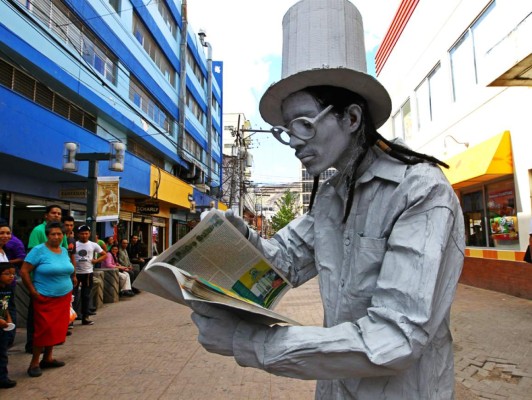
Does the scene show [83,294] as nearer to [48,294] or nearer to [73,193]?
[48,294]

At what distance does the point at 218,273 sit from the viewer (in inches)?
46.7

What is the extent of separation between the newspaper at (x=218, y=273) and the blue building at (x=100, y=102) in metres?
6.04

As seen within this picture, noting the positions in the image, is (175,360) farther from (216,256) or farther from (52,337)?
(216,256)

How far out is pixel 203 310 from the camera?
0.90 metres

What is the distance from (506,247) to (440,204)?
891cm

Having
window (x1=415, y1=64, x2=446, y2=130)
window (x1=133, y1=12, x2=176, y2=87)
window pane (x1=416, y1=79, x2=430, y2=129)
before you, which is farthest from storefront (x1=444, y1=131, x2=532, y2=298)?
window (x1=133, y1=12, x2=176, y2=87)

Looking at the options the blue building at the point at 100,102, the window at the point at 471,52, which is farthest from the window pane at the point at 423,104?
the blue building at the point at 100,102

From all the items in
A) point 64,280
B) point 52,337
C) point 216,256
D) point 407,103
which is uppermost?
point 407,103

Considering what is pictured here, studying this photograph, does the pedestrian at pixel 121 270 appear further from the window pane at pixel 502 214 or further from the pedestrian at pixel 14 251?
the window pane at pixel 502 214

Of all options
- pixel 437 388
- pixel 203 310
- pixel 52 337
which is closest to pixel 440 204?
pixel 437 388

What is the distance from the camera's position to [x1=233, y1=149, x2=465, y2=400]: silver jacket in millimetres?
812

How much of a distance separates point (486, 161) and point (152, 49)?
15957 mm

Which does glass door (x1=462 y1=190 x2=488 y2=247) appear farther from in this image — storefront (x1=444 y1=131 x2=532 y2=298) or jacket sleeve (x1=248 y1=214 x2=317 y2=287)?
jacket sleeve (x1=248 y1=214 x2=317 y2=287)

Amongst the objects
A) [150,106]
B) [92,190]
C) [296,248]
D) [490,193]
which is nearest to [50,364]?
[296,248]
